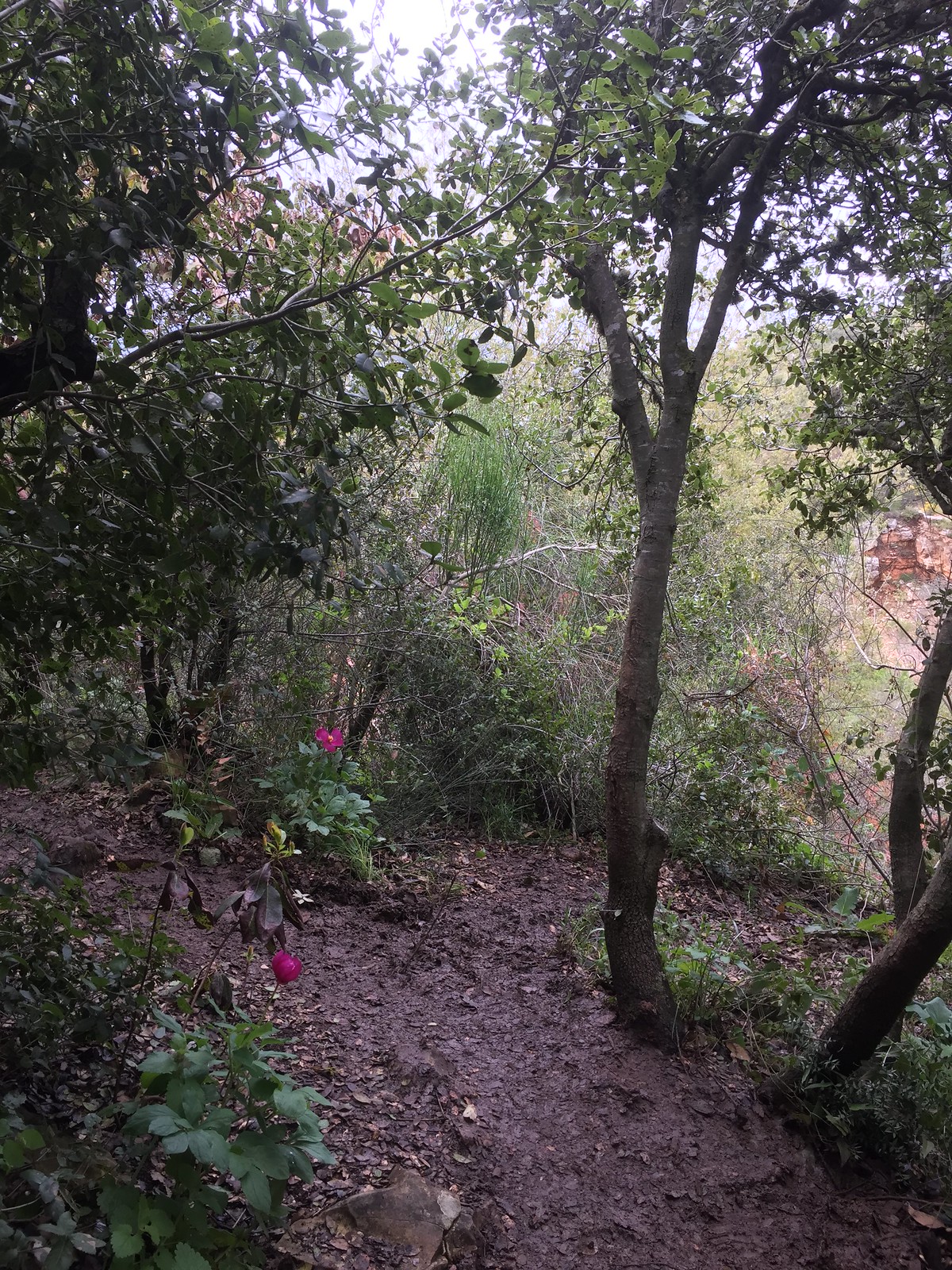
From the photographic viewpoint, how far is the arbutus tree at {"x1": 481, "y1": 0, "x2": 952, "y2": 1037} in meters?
2.64

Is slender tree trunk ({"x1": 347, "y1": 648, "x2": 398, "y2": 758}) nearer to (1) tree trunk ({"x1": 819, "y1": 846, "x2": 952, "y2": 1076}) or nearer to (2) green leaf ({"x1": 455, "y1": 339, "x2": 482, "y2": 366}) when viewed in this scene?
(1) tree trunk ({"x1": 819, "y1": 846, "x2": 952, "y2": 1076})

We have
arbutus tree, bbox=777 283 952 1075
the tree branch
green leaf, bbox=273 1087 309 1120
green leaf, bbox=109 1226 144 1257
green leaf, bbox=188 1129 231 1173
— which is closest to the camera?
green leaf, bbox=109 1226 144 1257

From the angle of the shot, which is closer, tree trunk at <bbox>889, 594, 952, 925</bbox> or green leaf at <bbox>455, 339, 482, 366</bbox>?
green leaf at <bbox>455, 339, 482, 366</bbox>

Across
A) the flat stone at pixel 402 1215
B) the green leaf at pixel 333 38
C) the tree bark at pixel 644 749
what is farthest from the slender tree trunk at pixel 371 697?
the green leaf at pixel 333 38

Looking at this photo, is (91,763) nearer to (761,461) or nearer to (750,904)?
(750,904)

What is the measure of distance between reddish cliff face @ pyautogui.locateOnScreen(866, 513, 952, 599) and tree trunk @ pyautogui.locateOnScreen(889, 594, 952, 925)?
27.3ft

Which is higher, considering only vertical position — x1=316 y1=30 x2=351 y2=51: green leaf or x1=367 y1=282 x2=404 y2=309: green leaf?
x1=316 y1=30 x2=351 y2=51: green leaf

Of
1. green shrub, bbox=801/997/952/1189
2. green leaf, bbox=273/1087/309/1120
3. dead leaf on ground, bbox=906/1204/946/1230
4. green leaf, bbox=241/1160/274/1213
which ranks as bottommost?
dead leaf on ground, bbox=906/1204/946/1230

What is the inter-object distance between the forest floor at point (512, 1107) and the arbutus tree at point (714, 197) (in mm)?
340

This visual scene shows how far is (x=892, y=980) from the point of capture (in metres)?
2.35

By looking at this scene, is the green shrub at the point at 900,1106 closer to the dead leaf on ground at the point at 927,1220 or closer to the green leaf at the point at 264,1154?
the dead leaf on ground at the point at 927,1220

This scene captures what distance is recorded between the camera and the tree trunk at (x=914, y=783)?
329 centimetres

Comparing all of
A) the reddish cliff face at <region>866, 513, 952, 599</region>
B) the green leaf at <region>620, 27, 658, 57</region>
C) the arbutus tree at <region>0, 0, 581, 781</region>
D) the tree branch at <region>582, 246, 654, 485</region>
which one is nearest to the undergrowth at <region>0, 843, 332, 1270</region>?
the arbutus tree at <region>0, 0, 581, 781</region>

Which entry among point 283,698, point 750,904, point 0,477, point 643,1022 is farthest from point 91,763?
point 750,904
